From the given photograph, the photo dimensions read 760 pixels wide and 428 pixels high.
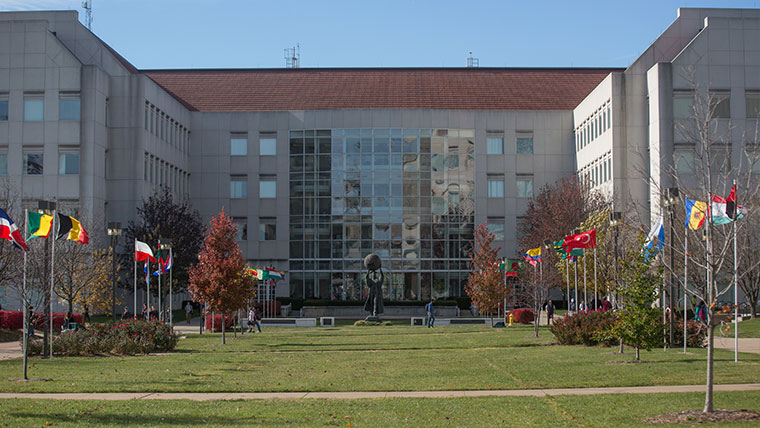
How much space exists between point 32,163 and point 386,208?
1165 inches

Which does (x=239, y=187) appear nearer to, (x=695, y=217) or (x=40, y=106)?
(x=40, y=106)

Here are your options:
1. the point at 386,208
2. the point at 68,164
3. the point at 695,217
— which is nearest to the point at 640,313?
the point at 695,217

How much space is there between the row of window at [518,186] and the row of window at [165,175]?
2732 cm

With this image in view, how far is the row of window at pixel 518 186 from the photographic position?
3066 inches

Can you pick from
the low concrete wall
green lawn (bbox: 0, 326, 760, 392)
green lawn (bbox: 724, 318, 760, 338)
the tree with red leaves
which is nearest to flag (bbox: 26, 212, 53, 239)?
green lawn (bbox: 0, 326, 760, 392)

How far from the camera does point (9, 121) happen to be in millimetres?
63750

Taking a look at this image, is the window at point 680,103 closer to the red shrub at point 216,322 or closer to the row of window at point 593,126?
the row of window at point 593,126

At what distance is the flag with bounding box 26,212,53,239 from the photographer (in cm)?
2672

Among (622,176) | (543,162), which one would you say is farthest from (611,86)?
(543,162)

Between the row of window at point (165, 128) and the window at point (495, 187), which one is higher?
A: the row of window at point (165, 128)

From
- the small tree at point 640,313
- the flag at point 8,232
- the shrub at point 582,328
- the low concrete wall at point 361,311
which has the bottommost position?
the low concrete wall at point 361,311

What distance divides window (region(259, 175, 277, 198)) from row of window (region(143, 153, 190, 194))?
22.1 ft

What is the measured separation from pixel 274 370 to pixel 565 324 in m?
12.7

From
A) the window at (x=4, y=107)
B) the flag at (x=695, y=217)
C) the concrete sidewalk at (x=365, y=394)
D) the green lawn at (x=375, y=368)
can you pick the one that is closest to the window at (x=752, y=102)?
the green lawn at (x=375, y=368)
